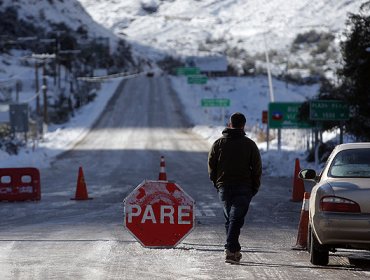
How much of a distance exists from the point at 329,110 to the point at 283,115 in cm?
1195

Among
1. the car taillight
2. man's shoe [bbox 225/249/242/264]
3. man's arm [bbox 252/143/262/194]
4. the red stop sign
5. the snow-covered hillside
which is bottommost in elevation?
man's shoe [bbox 225/249/242/264]

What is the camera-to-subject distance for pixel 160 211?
1240 centimetres

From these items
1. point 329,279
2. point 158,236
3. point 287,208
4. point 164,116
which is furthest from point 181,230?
point 164,116

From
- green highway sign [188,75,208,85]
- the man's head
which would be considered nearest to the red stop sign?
the man's head

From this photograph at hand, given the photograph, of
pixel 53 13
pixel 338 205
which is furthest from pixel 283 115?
pixel 53 13

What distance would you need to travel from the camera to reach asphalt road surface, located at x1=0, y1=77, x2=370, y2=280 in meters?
10.7

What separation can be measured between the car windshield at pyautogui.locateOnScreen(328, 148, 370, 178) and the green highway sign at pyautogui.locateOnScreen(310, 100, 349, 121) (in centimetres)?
1651

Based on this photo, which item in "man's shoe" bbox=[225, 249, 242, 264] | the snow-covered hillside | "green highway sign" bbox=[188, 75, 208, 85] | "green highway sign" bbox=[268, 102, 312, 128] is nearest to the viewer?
"man's shoe" bbox=[225, 249, 242, 264]

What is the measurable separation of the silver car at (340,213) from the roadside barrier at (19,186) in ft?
38.2

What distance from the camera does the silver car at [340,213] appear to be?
1053 cm

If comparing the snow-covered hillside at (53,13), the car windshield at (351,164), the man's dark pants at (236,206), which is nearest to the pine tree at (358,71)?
the car windshield at (351,164)

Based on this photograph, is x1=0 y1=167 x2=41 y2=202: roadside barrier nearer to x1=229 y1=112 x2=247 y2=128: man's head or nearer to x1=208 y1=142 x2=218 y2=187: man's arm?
x1=208 y1=142 x2=218 y2=187: man's arm

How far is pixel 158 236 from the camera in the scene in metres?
12.5

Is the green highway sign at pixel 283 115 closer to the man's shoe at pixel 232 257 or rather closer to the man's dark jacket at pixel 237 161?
the man's dark jacket at pixel 237 161
